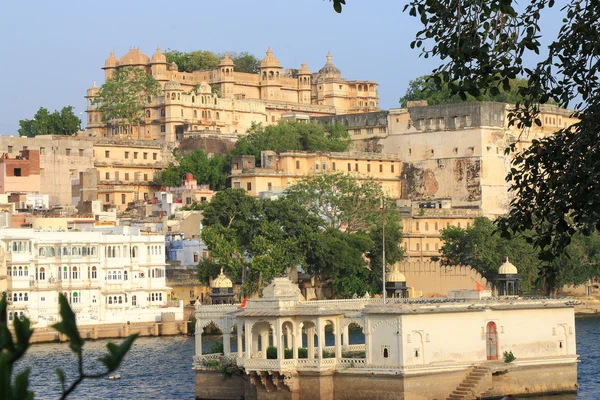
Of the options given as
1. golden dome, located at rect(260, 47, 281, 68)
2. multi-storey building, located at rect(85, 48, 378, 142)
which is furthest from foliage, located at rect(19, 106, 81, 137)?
golden dome, located at rect(260, 47, 281, 68)

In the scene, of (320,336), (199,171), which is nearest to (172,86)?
(199,171)

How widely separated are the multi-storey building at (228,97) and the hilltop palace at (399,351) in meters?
72.8

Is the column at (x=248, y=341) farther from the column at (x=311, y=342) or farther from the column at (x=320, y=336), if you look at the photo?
the column at (x=320, y=336)

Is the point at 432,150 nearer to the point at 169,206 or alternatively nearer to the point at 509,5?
the point at 169,206

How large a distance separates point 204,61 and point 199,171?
34.1 m

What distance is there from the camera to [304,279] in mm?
83188

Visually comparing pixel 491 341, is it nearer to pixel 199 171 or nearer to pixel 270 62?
pixel 199 171

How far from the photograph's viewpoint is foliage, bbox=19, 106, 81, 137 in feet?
393

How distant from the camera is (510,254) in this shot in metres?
83.1

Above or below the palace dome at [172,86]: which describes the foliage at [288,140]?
below

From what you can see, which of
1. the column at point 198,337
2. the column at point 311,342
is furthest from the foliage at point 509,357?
the column at point 198,337

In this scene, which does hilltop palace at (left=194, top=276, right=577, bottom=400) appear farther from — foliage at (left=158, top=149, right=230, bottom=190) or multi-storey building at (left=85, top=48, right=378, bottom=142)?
multi-storey building at (left=85, top=48, right=378, bottom=142)

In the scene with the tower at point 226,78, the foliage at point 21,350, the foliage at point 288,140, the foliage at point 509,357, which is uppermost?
the tower at point 226,78

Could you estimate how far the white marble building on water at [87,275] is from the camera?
2741 inches
